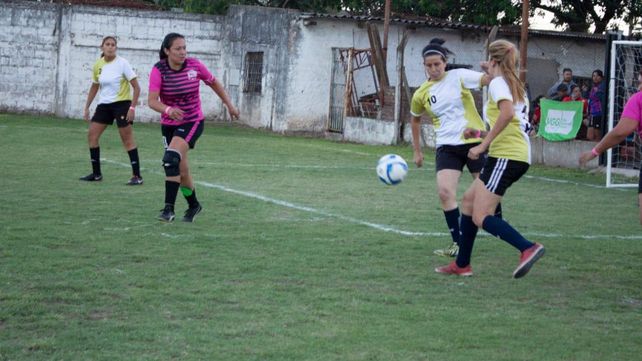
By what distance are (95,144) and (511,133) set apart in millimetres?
8060

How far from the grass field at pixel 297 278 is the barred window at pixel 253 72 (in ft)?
53.1

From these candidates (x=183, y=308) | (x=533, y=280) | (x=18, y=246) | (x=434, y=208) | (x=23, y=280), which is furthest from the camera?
(x=434, y=208)

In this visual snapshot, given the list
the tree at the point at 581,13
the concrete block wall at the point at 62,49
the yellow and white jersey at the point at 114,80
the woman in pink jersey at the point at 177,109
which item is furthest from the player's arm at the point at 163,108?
the tree at the point at 581,13

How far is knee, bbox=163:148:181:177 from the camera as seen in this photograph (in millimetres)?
10828

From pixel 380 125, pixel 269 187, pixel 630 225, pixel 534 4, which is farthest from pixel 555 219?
pixel 534 4

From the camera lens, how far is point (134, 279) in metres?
7.70

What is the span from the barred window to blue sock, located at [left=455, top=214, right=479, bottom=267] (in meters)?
22.9

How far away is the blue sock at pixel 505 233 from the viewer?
26.1 ft

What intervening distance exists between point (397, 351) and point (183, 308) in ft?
5.26

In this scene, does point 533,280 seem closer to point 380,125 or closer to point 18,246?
point 18,246

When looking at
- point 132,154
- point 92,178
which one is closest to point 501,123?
point 132,154

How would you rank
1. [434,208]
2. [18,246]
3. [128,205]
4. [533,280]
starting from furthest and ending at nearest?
1. [434,208]
2. [128,205]
3. [18,246]
4. [533,280]

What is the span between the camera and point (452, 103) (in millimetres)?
9359

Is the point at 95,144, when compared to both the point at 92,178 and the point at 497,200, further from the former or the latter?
the point at 497,200
